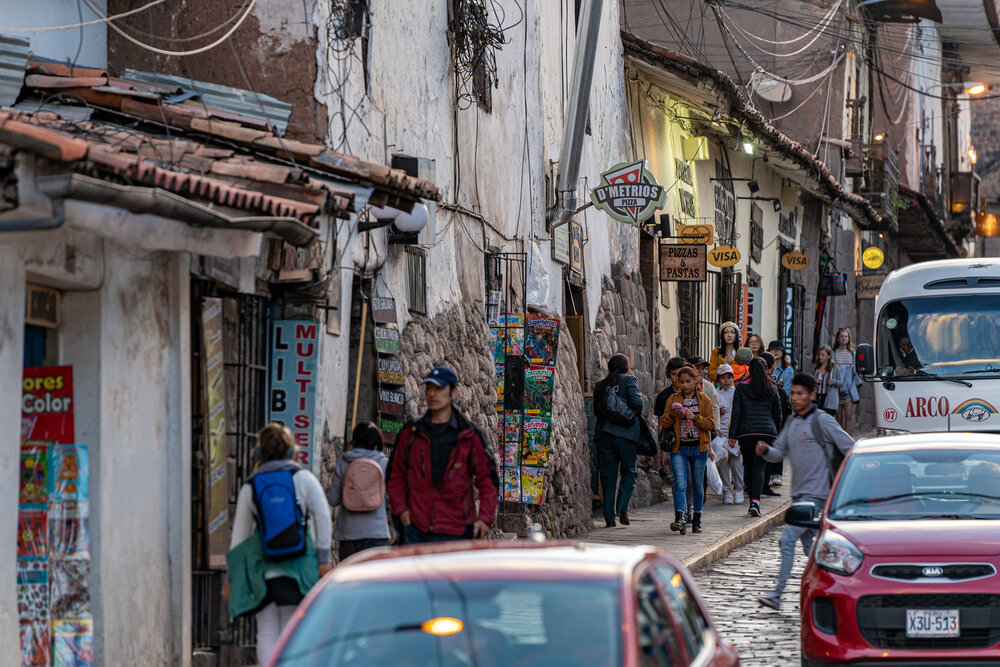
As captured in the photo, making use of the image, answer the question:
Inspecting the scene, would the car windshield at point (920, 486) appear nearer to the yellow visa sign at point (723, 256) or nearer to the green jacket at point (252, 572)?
the green jacket at point (252, 572)

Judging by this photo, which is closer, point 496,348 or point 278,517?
point 278,517

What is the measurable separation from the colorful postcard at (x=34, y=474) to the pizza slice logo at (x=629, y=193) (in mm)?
9347

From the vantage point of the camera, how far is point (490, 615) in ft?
16.1

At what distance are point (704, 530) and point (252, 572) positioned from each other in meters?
8.89

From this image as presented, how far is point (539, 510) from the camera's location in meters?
14.8

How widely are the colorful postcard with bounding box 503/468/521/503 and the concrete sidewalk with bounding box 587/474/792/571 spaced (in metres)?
1.14

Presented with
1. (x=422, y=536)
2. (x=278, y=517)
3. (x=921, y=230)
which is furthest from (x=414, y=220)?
(x=921, y=230)

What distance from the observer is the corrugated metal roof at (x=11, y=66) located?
884 centimetres

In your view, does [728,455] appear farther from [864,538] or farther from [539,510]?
[864,538]

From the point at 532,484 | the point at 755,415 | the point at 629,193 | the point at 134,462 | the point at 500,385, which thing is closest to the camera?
the point at 134,462

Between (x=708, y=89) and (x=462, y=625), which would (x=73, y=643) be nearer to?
(x=462, y=625)

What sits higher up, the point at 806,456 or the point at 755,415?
the point at 755,415

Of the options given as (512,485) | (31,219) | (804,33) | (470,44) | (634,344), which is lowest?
(512,485)

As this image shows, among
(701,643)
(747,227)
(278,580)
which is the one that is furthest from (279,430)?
(747,227)
